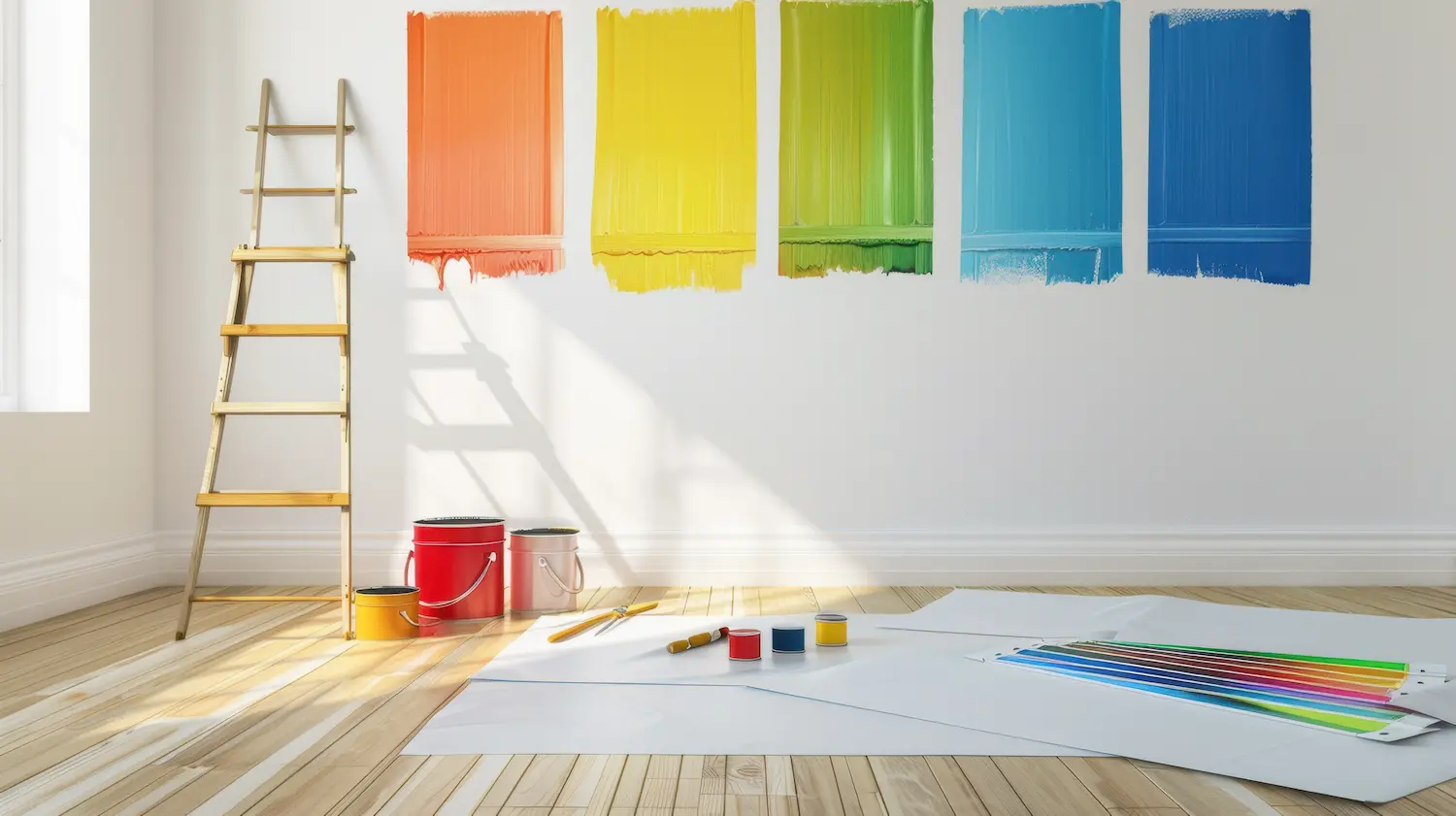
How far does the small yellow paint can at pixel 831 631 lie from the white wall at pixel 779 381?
114 centimetres

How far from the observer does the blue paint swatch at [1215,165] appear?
369 cm

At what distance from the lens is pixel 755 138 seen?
3688 mm

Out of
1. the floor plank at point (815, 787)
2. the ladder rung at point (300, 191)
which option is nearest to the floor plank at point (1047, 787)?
the floor plank at point (815, 787)

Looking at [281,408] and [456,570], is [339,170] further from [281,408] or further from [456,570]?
[456,570]

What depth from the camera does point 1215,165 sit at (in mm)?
3699

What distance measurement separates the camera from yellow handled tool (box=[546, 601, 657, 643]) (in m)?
2.65

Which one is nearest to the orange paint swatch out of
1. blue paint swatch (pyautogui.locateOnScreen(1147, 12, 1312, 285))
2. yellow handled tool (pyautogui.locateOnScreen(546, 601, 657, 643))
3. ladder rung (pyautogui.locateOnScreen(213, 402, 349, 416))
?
ladder rung (pyautogui.locateOnScreen(213, 402, 349, 416))

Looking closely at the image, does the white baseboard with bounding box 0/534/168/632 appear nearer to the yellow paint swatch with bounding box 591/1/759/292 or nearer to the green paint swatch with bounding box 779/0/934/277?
the yellow paint swatch with bounding box 591/1/759/292

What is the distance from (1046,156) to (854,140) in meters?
0.63

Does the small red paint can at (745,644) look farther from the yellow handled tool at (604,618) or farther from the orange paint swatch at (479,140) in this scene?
the orange paint swatch at (479,140)

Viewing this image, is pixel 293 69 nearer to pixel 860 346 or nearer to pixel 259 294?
pixel 259 294

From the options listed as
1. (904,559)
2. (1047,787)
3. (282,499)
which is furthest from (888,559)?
(1047,787)

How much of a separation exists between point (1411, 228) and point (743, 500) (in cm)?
239

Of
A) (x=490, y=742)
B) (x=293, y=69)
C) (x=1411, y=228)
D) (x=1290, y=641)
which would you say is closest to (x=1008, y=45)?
(x=1411, y=228)
